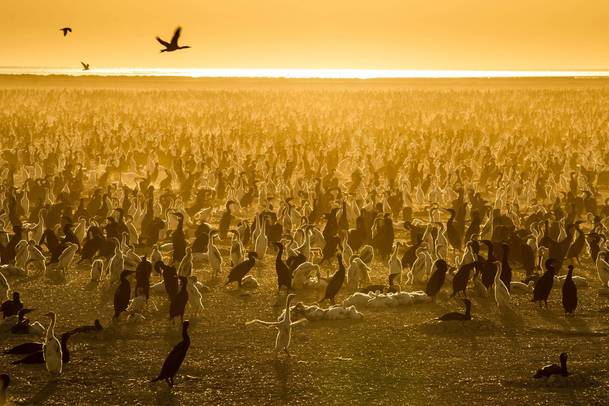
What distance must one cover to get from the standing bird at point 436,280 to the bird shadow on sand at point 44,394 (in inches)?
242

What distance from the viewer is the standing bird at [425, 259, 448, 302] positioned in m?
14.0

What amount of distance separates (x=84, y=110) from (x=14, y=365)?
1988 inches

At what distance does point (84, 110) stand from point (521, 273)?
157 feet

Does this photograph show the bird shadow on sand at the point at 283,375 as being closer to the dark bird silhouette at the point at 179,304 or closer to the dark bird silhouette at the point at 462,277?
the dark bird silhouette at the point at 179,304

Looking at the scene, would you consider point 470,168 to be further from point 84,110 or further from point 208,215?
point 84,110

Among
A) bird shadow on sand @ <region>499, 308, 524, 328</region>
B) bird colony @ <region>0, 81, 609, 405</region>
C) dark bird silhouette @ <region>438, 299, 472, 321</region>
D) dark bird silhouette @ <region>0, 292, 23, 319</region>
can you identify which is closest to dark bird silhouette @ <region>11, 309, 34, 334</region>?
bird colony @ <region>0, 81, 609, 405</region>

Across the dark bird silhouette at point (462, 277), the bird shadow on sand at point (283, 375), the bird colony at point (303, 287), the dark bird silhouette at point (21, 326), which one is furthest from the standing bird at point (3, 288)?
the dark bird silhouette at point (462, 277)

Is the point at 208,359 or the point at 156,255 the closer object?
the point at 208,359

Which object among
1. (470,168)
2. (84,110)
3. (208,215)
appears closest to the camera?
(208,215)

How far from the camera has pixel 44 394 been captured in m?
10.1

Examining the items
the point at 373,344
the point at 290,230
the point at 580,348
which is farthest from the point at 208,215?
the point at 580,348

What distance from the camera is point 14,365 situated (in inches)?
434

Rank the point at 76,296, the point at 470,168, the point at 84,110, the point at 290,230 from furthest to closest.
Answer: the point at 84,110 < the point at 470,168 < the point at 290,230 < the point at 76,296

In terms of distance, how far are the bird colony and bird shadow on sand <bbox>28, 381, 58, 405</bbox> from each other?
0.10 feet
